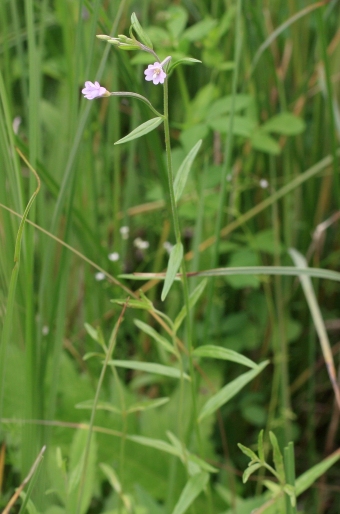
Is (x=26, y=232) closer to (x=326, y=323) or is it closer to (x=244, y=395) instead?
(x=244, y=395)

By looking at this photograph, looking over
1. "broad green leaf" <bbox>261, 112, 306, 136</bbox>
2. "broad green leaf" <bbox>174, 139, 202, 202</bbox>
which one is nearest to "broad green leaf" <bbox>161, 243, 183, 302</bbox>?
"broad green leaf" <bbox>174, 139, 202, 202</bbox>

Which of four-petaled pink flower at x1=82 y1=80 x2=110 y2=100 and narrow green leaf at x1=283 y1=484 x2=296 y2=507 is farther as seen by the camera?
narrow green leaf at x1=283 y1=484 x2=296 y2=507

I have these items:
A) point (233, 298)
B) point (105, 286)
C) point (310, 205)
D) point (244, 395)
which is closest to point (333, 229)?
point (310, 205)

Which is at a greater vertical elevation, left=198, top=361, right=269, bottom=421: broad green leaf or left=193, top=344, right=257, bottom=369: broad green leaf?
left=193, top=344, right=257, bottom=369: broad green leaf

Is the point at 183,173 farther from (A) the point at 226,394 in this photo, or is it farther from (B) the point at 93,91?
(A) the point at 226,394

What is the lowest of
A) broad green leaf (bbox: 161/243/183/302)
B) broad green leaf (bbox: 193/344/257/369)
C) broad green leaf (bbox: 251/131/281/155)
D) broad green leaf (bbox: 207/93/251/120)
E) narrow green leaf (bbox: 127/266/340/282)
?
broad green leaf (bbox: 193/344/257/369)

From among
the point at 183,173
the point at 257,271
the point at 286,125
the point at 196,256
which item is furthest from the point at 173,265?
the point at 286,125

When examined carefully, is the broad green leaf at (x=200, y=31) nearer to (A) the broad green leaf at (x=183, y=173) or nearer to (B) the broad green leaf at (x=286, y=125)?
(B) the broad green leaf at (x=286, y=125)

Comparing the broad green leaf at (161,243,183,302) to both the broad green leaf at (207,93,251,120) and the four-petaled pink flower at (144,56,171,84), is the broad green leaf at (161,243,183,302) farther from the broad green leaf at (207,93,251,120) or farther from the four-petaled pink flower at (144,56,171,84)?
the broad green leaf at (207,93,251,120)

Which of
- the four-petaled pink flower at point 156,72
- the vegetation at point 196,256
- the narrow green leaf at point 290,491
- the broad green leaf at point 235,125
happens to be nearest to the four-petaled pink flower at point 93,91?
the four-petaled pink flower at point 156,72
